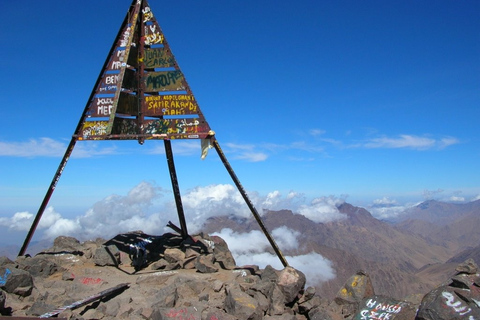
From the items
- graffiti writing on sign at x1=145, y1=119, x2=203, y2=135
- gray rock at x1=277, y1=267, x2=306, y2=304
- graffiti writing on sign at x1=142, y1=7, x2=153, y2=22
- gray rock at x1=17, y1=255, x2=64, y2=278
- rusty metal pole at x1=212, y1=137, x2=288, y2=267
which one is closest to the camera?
gray rock at x1=277, y1=267, x2=306, y2=304

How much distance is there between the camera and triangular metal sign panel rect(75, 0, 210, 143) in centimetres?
1269

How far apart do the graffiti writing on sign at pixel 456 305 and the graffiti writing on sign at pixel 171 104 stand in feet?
30.0

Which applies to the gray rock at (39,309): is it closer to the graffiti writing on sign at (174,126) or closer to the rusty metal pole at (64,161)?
the rusty metal pole at (64,161)

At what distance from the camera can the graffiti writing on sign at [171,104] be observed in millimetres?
12609

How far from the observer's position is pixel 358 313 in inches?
331

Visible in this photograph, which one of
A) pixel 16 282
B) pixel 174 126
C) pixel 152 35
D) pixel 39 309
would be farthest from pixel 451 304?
pixel 152 35

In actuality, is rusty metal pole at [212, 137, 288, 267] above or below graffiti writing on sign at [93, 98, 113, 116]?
below

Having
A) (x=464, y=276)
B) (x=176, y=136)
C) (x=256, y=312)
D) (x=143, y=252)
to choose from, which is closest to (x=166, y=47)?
(x=176, y=136)

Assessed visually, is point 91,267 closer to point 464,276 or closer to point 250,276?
point 250,276

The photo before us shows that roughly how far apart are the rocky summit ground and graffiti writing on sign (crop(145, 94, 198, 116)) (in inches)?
220

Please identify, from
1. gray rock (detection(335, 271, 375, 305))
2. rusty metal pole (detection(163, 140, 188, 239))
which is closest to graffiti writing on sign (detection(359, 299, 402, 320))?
gray rock (detection(335, 271, 375, 305))

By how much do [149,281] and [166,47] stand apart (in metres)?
8.46

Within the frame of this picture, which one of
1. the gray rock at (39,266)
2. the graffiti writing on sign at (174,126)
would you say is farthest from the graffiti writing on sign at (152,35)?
the gray rock at (39,266)

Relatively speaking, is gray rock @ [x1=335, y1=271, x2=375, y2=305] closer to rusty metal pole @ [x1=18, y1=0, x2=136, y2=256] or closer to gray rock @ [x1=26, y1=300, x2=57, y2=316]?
gray rock @ [x1=26, y1=300, x2=57, y2=316]
